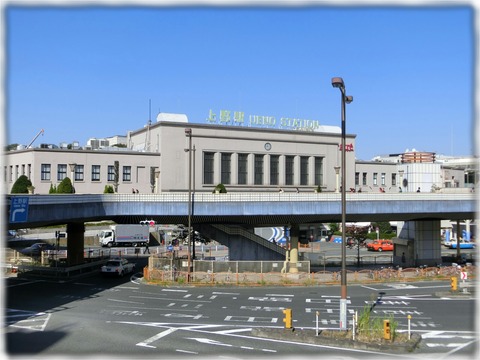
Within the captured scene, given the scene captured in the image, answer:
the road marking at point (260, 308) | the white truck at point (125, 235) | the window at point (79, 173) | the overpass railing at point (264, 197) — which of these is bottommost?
the road marking at point (260, 308)

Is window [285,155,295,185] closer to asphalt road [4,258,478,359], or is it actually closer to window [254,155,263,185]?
window [254,155,263,185]

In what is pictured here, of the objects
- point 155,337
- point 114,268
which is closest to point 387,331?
point 155,337

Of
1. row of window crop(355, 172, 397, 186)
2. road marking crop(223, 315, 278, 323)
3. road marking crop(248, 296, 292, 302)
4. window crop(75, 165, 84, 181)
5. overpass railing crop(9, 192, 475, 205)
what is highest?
row of window crop(355, 172, 397, 186)

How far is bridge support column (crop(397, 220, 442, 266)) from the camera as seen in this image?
5325 centimetres

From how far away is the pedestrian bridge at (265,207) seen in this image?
4025 cm

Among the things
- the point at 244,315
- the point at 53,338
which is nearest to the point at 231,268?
the point at 244,315

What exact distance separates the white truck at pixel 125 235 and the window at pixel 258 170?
19455 millimetres

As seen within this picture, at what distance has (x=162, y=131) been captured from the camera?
252 feet

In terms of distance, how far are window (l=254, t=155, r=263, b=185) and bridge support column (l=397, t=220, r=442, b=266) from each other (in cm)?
3394

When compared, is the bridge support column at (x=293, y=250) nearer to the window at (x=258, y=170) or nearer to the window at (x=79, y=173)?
the window at (x=258, y=170)

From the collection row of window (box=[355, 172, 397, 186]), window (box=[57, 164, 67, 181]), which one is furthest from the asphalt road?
row of window (box=[355, 172, 397, 186])

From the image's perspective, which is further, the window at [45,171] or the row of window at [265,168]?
the row of window at [265,168]

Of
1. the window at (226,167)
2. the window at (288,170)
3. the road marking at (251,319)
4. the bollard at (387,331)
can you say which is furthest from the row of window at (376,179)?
the bollard at (387,331)

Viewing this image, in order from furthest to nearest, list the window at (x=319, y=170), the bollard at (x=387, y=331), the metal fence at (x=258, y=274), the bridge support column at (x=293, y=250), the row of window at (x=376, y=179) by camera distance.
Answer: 1. the row of window at (x=376, y=179)
2. the window at (x=319, y=170)
3. the bridge support column at (x=293, y=250)
4. the metal fence at (x=258, y=274)
5. the bollard at (x=387, y=331)
